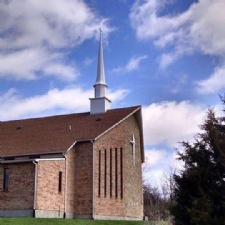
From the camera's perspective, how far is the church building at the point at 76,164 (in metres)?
26.2

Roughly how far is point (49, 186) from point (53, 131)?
18.5ft

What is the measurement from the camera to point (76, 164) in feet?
96.3

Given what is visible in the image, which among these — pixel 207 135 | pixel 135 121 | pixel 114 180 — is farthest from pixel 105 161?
pixel 207 135

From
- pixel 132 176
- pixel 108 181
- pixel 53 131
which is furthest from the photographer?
pixel 132 176

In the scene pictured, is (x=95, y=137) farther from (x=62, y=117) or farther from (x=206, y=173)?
(x=206, y=173)

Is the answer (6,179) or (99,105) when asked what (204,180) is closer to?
(6,179)

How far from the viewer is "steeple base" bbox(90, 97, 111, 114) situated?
111 feet

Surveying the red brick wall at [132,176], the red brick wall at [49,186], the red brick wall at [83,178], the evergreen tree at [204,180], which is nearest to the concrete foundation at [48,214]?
the red brick wall at [49,186]

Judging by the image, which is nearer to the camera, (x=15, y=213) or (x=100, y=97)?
(x=15, y=213)

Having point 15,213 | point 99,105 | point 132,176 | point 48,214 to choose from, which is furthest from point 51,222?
point 99,105

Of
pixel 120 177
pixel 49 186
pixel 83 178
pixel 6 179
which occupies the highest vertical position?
pixel 120 177

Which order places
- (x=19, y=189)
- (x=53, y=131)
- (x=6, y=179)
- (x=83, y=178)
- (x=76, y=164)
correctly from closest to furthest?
(x=19, y=189) < (x=6, y=179) < (x=83, y=178) < (x=76, y=164) < (x=53, y=131)

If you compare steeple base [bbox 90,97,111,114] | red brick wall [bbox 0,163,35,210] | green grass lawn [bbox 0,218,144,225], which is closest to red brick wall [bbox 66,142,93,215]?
green grass lawn [bbox 0,218,144,225]

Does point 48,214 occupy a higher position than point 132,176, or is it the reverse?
point 132,176
